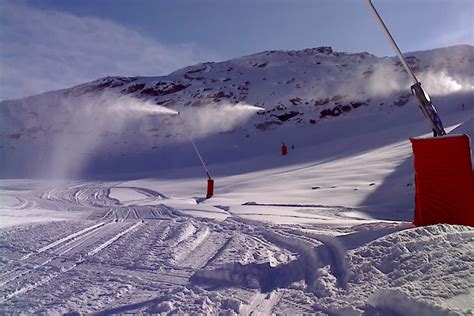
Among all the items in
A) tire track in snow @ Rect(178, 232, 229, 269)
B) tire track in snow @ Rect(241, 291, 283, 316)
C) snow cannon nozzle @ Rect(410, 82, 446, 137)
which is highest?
snow cannon nozzle @ Rect(410, 82, 446, 137)

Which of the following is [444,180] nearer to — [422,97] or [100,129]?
[422,97]

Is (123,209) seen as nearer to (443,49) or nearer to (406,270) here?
(406,270)

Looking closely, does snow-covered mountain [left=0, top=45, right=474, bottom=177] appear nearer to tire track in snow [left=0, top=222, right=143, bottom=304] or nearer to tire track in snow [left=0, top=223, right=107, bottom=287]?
tire track in snow [left=0, top=223, right=107, bottom=287]

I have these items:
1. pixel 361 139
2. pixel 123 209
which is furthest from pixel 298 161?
pixel 123 209

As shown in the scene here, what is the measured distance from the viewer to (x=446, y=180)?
218 inches

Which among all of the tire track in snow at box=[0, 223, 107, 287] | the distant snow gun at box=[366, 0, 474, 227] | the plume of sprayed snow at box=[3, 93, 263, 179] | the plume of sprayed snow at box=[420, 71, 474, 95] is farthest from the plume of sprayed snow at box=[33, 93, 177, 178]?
the distant snow gun at box=[366, 0, 474, 227]

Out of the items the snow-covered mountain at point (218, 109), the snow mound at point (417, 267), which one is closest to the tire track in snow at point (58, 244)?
the snow mound at point (417, 267)

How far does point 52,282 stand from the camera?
4734 millimetres

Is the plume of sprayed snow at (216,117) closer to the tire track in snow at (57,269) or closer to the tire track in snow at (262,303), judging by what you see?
the tire track in snow at (57,269)

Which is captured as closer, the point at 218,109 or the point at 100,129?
the point at 100,129

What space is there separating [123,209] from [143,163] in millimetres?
23626

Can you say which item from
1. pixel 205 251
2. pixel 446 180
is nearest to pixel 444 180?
pixel 446 180

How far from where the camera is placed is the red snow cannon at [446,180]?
5.46 metres

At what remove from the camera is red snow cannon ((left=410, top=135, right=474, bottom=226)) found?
546 centimetres
